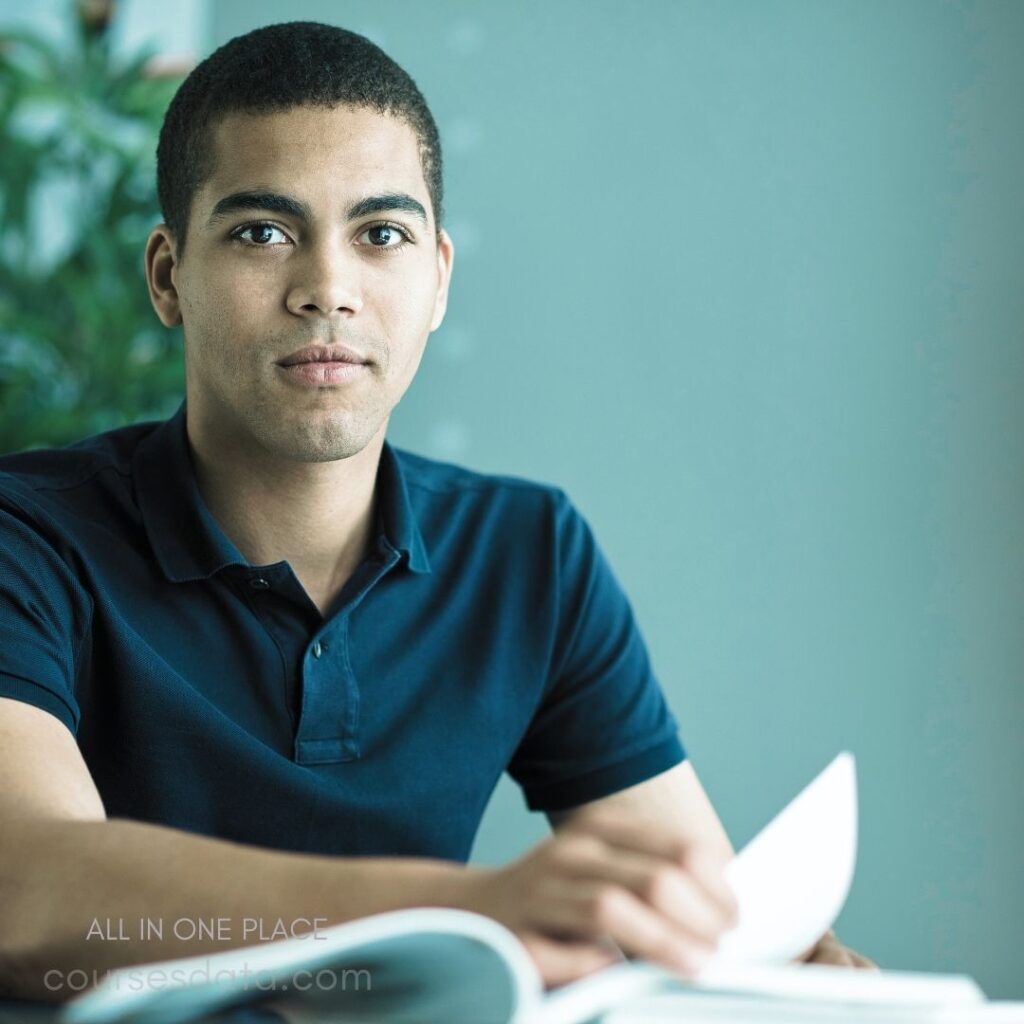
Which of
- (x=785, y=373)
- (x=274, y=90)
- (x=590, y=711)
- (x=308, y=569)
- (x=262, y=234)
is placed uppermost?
(x=785, y=373)

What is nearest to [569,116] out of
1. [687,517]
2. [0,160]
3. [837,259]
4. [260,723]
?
[837,259]

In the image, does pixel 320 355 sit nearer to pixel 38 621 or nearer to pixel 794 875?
pixel 38 621

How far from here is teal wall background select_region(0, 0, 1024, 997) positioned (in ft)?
6.75

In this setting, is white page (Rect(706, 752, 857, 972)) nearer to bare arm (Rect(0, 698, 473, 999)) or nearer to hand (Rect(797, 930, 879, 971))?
bare arm (Rect(0, 698, 473, 999))

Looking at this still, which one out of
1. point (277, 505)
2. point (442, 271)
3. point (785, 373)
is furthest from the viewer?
point (785, 373)

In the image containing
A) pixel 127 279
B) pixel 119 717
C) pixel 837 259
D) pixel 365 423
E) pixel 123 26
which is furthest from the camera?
pixel 123 26

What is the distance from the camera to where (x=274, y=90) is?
1.08 m

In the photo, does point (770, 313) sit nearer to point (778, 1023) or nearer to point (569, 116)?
point (569, 116)

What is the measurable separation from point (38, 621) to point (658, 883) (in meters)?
0.59

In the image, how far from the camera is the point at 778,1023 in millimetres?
437

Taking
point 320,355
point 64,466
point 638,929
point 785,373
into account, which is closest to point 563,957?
point 638,929

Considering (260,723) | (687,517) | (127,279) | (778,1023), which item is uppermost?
(127,279)

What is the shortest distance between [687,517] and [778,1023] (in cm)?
185

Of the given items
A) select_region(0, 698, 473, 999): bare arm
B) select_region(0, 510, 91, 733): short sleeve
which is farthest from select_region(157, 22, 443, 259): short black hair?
select_region(0, 698, 473, 999): bare arm
